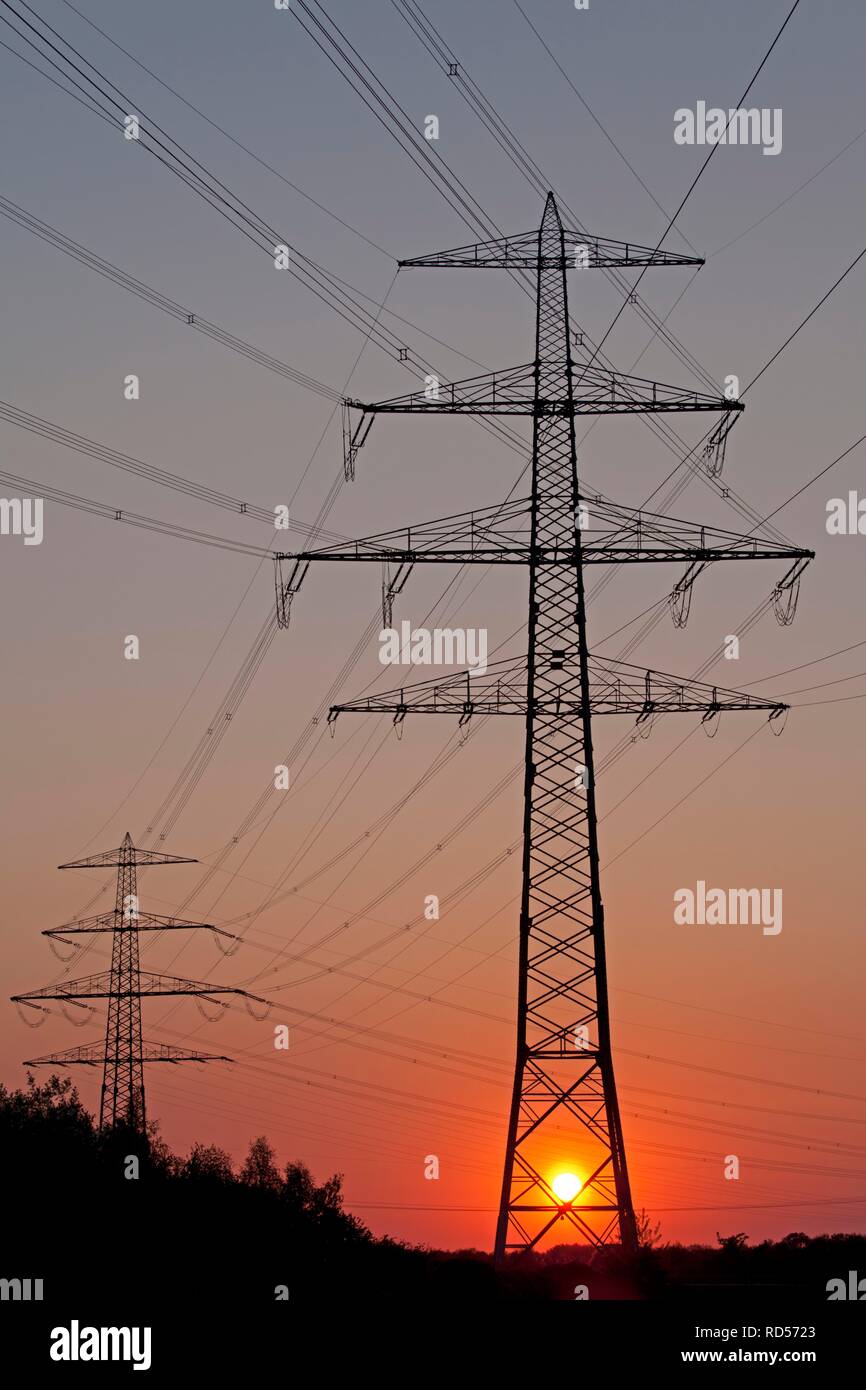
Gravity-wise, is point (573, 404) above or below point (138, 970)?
above

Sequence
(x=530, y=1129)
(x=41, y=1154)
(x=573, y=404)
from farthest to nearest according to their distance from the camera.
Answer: (x=41, y=1154) < (x=573, y=404) < (x=530, y=1129)

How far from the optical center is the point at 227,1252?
194ft

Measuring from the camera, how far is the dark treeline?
144 ft

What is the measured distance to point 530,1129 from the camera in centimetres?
4381

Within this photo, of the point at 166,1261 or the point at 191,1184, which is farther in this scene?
the point at 191,1184

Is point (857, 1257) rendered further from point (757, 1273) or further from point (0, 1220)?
point (0, 1220)

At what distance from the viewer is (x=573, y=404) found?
50562 millimetres

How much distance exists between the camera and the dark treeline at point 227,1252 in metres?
43.9
